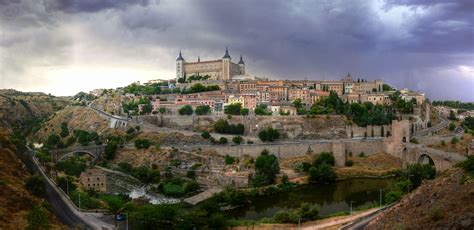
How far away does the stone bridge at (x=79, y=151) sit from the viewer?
112ft

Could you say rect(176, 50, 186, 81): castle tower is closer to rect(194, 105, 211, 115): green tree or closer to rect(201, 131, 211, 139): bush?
rect(194, 105, 211, 115): green tree

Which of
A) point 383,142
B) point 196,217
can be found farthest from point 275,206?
point 383,142

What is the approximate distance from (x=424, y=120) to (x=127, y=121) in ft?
98.7

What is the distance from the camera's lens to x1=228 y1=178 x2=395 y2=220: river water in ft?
81.7

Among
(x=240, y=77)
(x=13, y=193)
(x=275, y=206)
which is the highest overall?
(x=240, y=77)

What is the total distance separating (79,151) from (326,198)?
1958 cm

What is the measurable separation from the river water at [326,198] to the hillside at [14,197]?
33.4 ft

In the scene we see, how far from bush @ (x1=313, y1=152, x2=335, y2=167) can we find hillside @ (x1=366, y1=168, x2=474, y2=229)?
750 inches

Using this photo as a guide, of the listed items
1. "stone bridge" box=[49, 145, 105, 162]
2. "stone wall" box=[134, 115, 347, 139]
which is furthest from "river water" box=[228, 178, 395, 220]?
"stone bridge" box=[49, 145, 105, 162]

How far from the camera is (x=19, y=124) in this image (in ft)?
176

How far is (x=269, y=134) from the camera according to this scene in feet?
125

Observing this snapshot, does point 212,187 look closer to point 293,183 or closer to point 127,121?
point 293,183

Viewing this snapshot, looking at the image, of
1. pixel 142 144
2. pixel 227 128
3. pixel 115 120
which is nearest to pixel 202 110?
pixel 227 128

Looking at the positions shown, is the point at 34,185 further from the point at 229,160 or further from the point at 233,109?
the point at 233,109
